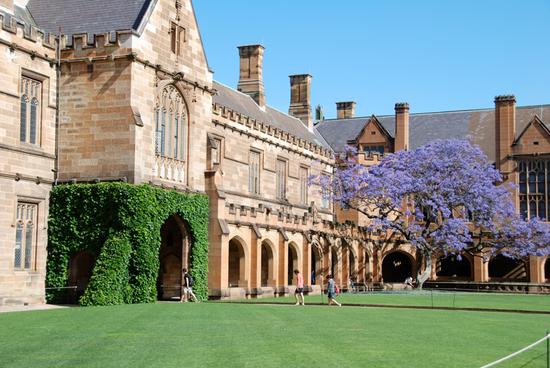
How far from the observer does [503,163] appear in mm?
62969

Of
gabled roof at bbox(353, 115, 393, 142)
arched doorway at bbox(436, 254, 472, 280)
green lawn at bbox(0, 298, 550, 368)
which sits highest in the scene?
gabled roof at bbox(353, 115, 393, 142)

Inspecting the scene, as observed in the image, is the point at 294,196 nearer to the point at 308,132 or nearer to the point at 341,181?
the point at 341,181

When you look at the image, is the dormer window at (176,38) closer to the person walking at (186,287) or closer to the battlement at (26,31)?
the battlement at (26,31)

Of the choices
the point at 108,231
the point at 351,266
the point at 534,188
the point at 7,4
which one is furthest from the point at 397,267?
the point at 7,4

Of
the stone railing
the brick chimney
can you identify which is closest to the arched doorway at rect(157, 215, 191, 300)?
the stone railing

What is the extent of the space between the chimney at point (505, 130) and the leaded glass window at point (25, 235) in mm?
40599

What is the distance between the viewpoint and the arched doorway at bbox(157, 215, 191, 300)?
36156mm

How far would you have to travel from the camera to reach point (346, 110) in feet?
247

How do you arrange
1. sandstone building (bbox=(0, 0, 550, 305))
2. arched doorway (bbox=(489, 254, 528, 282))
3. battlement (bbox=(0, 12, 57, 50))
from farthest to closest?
arched doorway (bbox=(489, 254, 528, 282)), sandstone building (bbox=(0, 0, 550, 305)), battlement (bbox=(0, 12, 57, 50))

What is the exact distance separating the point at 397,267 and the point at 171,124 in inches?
1363

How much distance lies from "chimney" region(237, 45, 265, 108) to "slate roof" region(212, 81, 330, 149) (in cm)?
56

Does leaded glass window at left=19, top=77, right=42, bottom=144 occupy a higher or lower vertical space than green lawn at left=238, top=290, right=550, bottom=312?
higher

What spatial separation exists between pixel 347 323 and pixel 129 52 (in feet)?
47.5

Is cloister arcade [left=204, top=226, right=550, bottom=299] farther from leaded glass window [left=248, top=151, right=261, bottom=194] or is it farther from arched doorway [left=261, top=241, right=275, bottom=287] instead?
leaded glass window [left=248, top=151, right=261, bottom=194]
